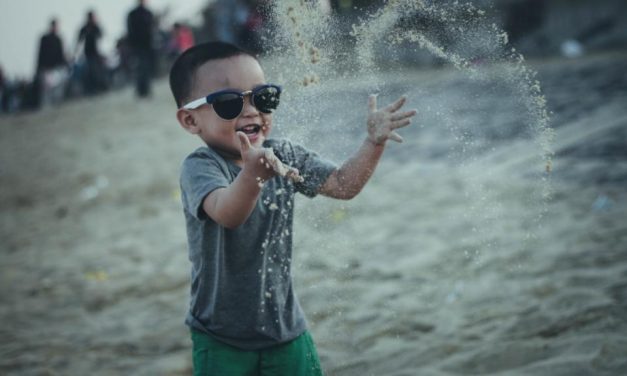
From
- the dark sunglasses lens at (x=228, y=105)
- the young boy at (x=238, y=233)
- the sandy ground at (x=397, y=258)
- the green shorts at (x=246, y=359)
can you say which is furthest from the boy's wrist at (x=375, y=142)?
the green shorts at (x=246, y=359)

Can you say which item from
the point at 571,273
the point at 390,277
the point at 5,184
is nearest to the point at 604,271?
the point at 571,273

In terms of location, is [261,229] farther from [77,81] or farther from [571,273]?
[77,81]

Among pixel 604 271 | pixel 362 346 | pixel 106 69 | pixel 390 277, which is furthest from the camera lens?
pixel 106 69

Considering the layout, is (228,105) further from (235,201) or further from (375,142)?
(375,142)

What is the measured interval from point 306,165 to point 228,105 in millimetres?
360

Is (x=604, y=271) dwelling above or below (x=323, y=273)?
below

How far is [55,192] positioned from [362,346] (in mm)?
6183

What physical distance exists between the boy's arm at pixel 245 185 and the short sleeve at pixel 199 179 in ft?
0.20

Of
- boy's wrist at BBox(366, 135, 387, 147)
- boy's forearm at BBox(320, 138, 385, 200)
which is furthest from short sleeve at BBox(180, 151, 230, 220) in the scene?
boy's wrist at BBox(366, 135, 387, 147)

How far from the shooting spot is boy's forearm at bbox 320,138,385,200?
215cm

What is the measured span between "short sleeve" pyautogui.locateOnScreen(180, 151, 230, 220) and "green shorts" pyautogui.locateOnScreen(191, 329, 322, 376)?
409mm

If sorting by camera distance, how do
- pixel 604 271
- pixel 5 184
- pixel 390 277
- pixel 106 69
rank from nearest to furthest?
pixel 604 271
pixel 390 277
pixel 5 184
pixel 106 69

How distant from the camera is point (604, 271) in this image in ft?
11.2

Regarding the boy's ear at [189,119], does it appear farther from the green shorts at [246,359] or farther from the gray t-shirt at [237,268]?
the green shorts at [246,359]
